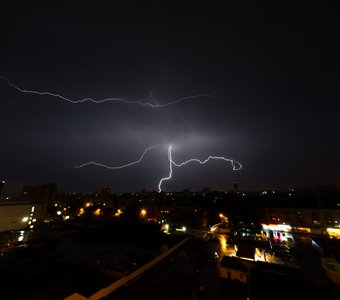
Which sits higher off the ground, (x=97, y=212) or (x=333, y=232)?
(x=97, y=212)

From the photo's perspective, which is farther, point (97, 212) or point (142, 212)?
point (97, 212)

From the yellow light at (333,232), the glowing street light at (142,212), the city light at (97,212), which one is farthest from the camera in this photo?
the city light at (97,212)

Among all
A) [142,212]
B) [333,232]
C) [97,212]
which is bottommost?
[333,232]

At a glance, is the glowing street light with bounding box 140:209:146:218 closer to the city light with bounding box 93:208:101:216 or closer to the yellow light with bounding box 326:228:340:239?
the city light with bounding box 93:208:101:216

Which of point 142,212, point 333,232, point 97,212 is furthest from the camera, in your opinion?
point 97,212

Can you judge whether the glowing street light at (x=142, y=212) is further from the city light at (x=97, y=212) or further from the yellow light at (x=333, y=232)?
the yellow light at (x=333, y=232)

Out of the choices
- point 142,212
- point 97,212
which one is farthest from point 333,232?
point 97,212

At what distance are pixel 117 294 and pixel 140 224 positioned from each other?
19426mm

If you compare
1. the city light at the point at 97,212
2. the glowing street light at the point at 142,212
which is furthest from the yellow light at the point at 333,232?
the city light at the point at 97,212

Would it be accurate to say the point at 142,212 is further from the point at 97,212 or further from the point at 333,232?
the point at 333,232

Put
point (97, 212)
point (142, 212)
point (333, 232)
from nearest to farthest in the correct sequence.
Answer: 1. point (333, 232)
2. point (142, 212)
3. point (97, 212)

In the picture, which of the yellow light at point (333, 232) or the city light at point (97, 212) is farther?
the city light at point (97, 212)

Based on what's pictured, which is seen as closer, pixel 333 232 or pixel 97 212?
pixel 333 232

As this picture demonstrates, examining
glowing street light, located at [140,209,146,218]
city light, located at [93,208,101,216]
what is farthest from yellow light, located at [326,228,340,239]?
city light, located at [93,208,101,216]
